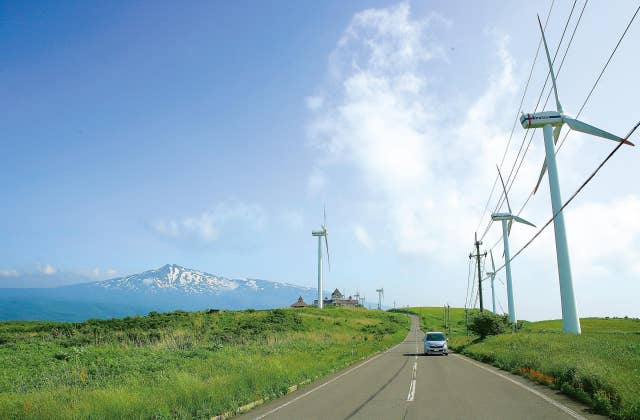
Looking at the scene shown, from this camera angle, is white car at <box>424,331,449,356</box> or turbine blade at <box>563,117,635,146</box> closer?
turbine blade at <box>563,117,635,146</box>

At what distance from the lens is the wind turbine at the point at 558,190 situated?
26.5 metres

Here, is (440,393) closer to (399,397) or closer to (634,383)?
(399,397)

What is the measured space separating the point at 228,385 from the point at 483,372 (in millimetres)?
12657

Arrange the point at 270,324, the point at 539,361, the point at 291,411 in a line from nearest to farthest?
the point at 291,411 → the point at 539,361 → the point at 270,324

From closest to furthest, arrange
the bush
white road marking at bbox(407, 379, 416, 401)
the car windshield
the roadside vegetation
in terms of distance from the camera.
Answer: the roadside vegetation < white road marking at bbox(407, 379, 416, 401) < the car windshield < the bush

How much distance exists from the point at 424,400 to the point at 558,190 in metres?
21.9

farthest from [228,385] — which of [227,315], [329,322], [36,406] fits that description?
[329,322]

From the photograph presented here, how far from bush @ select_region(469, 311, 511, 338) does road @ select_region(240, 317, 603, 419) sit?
2552 cm

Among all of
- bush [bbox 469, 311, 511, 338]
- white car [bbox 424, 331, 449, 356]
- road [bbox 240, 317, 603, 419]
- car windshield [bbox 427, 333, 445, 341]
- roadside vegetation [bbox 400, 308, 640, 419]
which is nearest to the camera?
roadside vegetation [bbox 400, 308, 640, 419]

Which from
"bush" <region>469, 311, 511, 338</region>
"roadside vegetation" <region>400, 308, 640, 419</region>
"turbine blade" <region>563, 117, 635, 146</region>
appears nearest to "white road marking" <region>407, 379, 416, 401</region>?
"roadside vegetation" <region>400, 308, 640, 419</region>

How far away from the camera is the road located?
968cm

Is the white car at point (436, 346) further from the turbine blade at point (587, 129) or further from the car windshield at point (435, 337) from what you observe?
the turbine blade at point (587, 129)

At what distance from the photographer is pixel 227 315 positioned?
216ft

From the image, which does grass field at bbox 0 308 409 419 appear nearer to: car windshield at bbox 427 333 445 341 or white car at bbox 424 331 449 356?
white car at bbox 424 331 449 356
